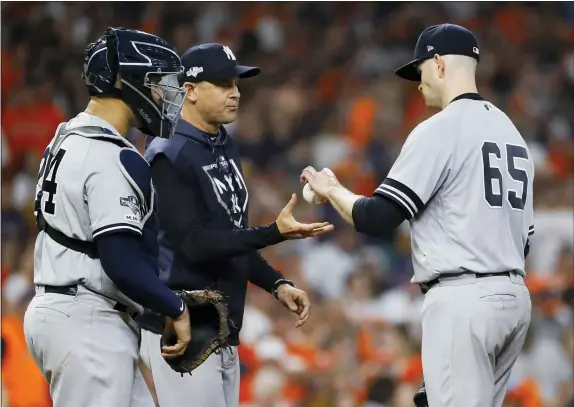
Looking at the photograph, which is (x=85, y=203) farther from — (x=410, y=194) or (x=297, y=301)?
(x=297, y=301)

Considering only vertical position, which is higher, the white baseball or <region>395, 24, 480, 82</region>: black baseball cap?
<region>395, 24, 480, 82</region>: black baseball cap

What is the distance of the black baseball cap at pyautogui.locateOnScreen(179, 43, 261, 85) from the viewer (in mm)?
4527

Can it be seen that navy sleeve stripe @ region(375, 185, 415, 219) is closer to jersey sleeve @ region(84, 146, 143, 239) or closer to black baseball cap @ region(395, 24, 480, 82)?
black baseball cap @ region(395, 24, 480, 82)

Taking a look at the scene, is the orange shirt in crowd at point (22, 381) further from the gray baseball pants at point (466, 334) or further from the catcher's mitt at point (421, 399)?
the gray baseball pants at point (466, 334)

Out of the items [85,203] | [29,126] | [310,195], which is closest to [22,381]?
[29,126]

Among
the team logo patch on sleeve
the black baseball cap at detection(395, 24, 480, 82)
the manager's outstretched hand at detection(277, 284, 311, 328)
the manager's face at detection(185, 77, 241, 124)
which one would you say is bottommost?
the manager's outstretched hand at detection(277, 284, 311, 328)

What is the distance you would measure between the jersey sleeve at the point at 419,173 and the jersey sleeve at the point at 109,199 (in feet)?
3.18

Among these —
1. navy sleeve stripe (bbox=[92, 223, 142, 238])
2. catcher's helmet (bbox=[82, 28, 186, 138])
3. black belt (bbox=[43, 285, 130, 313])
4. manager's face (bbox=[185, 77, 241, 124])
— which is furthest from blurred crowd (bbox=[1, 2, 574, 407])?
navy sleeve stripe (bbox=[92, 223, 142, 238])

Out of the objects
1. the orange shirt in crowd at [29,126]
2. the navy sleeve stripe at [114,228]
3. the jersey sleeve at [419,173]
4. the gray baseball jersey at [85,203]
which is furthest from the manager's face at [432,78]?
the orange shirt in crowd at [29,126]

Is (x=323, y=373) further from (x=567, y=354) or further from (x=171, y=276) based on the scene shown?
(x=171, y=276)

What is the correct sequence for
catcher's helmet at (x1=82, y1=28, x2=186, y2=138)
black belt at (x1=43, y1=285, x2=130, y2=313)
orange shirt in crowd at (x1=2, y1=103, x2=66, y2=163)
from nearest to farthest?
black belt at (x1=43, y1=285, x2=130, y2=313)
catcher's helmet at (x1=82, y1=28, x2=186, y2=138)
orange shirt in crowd at (x1=2, y1=103, x2=66, y2=163)

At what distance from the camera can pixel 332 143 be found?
992cm

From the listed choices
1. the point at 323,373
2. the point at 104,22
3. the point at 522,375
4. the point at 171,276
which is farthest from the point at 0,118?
the point at 171,276

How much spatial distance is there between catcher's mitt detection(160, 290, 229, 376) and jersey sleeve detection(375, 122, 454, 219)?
0.80 meters
